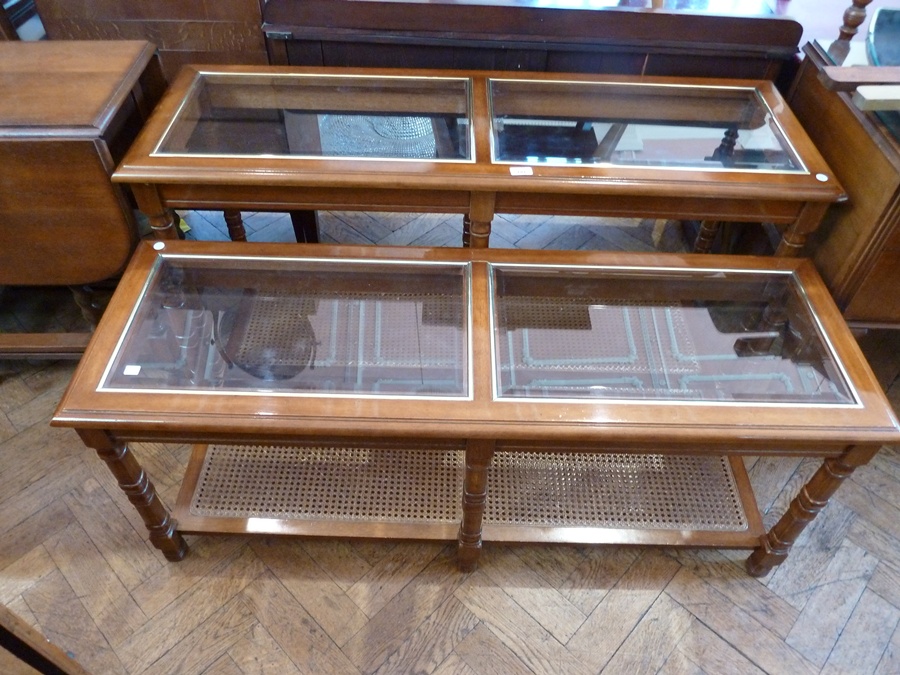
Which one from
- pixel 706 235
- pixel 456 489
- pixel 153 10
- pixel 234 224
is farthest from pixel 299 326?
pixel 706 235

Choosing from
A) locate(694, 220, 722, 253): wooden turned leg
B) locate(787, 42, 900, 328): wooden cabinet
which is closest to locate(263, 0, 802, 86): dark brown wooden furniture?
locate(787, 42, 900, 328): wooden cabinet

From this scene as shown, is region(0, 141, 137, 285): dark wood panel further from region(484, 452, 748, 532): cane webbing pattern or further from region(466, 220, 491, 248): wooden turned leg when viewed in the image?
region(484, 452, 748, 532): cane webbing pattern

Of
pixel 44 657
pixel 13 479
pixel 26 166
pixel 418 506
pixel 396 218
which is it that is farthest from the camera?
pixel 396 218

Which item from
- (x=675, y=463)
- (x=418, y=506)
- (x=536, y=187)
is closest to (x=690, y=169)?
(x=536, y=187)

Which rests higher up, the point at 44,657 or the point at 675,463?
the point at 44,657

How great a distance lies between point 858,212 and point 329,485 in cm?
113

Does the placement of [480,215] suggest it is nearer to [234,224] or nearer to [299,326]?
[299,326]

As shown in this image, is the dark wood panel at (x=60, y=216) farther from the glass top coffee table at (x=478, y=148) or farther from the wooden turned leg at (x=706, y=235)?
the wooden turned leg at (x=706, y=235)

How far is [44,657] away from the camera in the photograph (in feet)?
2.61

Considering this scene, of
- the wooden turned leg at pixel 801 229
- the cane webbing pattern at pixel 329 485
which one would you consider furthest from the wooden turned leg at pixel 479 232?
the wooden turned leg at pixel 801 229

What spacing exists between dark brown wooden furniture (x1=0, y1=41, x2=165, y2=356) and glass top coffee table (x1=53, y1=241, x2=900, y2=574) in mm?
131

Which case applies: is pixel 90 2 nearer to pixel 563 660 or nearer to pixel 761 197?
pixel 761 197

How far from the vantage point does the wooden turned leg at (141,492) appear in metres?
1.00

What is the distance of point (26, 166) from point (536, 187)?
2.96ft
